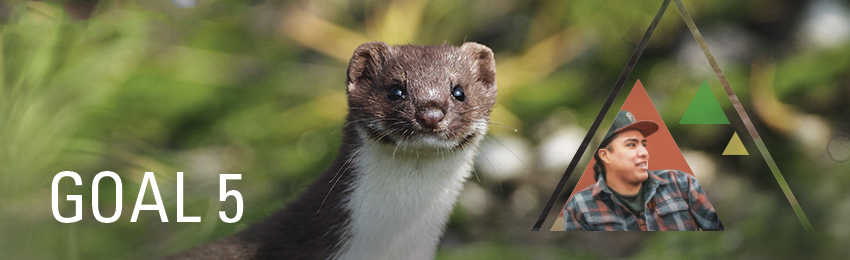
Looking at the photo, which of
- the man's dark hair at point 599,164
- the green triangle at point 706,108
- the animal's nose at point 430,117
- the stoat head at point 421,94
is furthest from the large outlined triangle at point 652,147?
the animal's nose at point 430,117

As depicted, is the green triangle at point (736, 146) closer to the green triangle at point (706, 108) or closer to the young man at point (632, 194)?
the green triangle at point (706, 108)

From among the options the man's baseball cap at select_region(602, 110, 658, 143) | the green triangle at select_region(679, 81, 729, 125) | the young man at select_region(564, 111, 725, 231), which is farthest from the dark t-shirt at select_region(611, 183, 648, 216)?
the green triangle at select_region(679, 81, 729, 125)

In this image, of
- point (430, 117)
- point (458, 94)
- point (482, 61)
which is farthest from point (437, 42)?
point (430, 117)

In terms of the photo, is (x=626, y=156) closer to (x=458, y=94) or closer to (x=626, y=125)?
(x=626, y=125)

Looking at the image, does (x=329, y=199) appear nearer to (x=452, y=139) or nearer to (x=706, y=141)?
(x=452, y=139)

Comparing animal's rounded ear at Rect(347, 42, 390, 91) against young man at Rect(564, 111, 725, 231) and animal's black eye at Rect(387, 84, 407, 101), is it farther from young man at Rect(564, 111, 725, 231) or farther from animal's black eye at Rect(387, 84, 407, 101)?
young man at Rect(564, 111, 725, 231)
